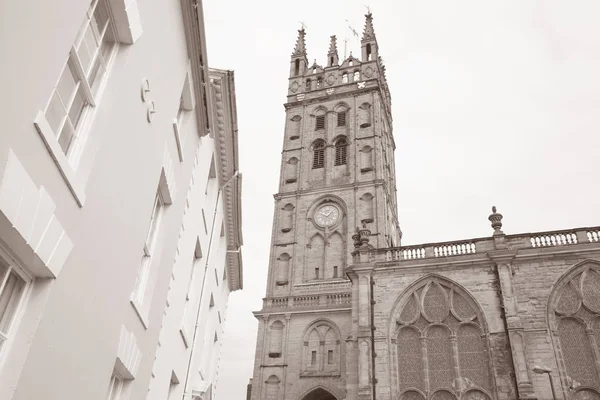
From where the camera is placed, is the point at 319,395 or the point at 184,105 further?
the point at 319,395

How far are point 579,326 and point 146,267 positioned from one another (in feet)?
68.6

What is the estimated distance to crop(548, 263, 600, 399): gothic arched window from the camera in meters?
20.3

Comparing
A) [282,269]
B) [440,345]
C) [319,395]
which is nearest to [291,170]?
[282,269]

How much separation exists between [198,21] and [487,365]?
20.0 meters

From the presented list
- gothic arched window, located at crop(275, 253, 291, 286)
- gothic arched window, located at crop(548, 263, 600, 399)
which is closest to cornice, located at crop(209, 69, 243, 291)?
gothic arched window, located at crop(548, 263, 600, 399)

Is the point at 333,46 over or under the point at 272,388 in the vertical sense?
over

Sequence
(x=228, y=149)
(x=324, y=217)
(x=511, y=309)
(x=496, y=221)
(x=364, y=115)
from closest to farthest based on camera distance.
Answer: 1. (x=228, y=149)
2. (x=511, y=309)
3. (x=496, y=221)
4. (x=324, y=217)
5. (x=364, y=115)

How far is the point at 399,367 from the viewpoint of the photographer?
74.4ft

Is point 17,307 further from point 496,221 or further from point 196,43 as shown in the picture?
point 496,221

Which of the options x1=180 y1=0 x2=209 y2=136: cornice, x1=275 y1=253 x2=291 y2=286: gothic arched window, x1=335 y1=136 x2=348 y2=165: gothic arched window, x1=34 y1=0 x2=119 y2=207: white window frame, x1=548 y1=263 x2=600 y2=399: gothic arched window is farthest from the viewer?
x1=335 y1=136 x2=348 y2=165: gothic arched window

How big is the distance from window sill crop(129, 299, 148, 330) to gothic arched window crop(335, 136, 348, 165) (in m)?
35.1

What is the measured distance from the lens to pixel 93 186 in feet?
16.8

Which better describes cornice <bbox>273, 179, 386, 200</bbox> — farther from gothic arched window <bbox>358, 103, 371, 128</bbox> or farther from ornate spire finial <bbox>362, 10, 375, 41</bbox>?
ornate spire finial <bbox>362, 10, 375, 41</bbox>

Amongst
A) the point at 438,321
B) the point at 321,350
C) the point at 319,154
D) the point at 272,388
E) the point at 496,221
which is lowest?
the point at 272,388
